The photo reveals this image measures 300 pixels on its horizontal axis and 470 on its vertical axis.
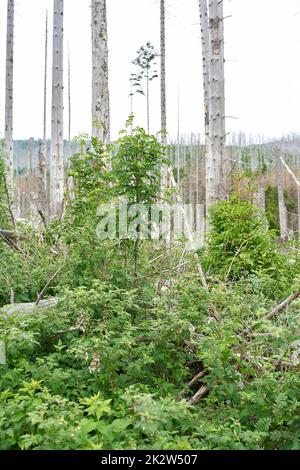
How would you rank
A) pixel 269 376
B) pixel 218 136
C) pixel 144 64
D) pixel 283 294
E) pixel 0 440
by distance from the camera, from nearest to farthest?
pixel 0 440 → pixel 269 376 → pixel 283 294 → pixel 218 136 → pixel 144 64

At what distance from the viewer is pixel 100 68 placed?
7730 mm

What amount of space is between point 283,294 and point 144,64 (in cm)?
1941

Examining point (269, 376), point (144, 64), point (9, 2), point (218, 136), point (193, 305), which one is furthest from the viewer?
point (144, 64)

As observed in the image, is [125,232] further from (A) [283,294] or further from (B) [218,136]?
(B) [218,136]

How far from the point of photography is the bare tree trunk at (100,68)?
7.67 meters

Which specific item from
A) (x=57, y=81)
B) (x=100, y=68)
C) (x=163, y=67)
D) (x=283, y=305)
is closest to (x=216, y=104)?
(x=100, y=68)

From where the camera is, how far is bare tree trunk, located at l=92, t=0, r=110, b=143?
25.2 feet

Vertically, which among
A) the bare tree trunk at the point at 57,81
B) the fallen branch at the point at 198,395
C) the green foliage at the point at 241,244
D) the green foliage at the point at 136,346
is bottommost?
the fallen branch at the point at 198,395

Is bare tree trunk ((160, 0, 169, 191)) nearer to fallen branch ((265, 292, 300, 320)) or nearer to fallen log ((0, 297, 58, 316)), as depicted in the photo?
fallen log ((0, 297, 58, 316))

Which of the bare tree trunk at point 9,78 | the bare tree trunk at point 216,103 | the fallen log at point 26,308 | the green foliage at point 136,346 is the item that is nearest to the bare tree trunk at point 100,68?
the green foliage at point 136,346

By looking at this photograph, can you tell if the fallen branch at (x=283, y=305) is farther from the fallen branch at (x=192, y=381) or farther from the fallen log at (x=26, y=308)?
the fallen log at (x=26, y=308)

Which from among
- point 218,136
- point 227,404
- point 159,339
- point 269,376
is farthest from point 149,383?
point 218,136

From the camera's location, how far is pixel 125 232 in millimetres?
4809

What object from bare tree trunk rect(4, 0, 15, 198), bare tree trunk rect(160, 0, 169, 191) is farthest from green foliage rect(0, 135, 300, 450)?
bare tree trunk rect(160, 0, 169, 191)
